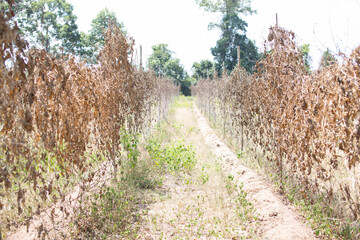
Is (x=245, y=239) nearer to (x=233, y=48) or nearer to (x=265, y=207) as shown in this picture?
(x=265, y=207)

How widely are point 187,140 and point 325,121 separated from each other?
261 inches

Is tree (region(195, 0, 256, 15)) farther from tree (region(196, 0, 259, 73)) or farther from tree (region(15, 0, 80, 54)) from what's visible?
tree (region(15, 0, 80, 54))

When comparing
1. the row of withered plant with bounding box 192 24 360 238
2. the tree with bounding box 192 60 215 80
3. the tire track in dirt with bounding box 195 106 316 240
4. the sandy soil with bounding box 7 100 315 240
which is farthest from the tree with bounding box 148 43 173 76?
the tire track in dirt with bounding box 195 106 316 240

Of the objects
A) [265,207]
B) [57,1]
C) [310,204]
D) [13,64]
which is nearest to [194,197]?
[265,207]

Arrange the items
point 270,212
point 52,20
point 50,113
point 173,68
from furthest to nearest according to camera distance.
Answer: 1. point 173,68
2. point 52,20
3. point 270,212
4. point 50,113

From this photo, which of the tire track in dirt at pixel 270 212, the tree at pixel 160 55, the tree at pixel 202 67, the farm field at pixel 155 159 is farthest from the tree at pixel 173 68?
the tire track in dirt at pixel 270 212

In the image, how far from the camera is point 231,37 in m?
37.2

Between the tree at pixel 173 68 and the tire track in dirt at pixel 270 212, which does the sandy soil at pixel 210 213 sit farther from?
the tree at pixel 173 68

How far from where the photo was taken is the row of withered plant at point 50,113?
84.0 inches

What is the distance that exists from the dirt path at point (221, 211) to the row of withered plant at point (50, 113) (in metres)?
1.29

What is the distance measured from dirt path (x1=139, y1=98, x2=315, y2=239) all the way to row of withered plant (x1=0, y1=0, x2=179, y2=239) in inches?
50.6

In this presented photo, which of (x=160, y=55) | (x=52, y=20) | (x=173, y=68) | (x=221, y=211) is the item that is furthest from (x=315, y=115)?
(x=160, y=55)

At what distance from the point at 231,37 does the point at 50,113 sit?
36750mm

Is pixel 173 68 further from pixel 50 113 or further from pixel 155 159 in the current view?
pixel 50 113
